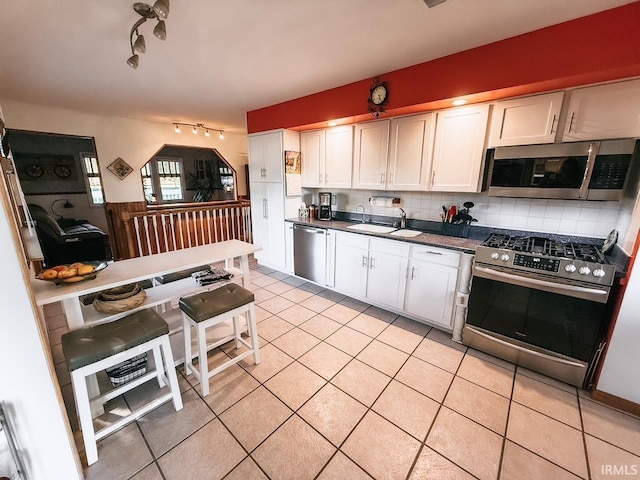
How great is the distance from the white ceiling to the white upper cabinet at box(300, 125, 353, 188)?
22.7 inches

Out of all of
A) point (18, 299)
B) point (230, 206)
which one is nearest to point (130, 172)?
point (230, 206)

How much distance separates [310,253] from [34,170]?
24.6 ft

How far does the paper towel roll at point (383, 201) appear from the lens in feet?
10.5

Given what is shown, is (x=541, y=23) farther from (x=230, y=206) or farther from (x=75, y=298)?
(x=230, y=206)

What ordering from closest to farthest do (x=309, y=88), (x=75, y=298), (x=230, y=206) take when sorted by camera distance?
(x=75, y=298) < (x=309, y=88) < (x=230, y=206)

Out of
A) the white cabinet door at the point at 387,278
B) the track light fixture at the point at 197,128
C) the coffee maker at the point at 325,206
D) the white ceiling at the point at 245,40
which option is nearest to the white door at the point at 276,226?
the coffee maker at the point at 325,206

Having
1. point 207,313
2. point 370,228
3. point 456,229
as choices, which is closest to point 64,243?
point 207,313

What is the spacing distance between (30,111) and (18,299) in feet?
14.6

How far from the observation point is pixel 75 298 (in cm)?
154

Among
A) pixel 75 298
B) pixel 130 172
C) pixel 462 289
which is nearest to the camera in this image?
pixel 75 298

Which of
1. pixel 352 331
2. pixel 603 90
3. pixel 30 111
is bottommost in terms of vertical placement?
pixel 352 331

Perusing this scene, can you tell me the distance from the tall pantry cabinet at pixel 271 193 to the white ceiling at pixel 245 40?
723mm

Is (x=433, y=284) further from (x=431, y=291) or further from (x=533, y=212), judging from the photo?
(x=533, y=212)

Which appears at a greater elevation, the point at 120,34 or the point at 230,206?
the point at 120,34
